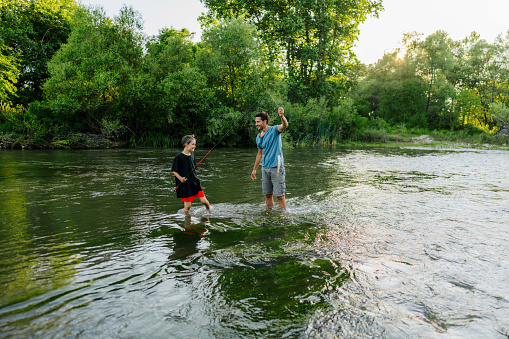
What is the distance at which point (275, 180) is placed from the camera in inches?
294

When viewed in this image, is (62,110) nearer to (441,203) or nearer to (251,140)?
(251,140)

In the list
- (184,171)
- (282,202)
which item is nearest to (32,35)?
(184,171)

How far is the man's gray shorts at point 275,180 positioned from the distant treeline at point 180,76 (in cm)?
2309

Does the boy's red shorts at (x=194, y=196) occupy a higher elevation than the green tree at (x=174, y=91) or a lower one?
lower

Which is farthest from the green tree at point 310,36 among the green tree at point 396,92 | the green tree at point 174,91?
the green tree at point 396,92

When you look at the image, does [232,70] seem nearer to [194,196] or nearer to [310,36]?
[310,36]

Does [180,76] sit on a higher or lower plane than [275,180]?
higher

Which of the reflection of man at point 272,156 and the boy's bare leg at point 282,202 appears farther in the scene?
the boy's bare leg at point 282,202

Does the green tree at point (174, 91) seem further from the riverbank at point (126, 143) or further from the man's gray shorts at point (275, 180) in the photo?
the man's gray shorts at point (275, 180)

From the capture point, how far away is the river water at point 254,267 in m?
3.11

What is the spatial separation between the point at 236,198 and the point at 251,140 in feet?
81.4

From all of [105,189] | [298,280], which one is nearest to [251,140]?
[105,189]

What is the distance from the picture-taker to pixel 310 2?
118ft

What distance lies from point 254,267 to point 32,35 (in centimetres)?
4511
